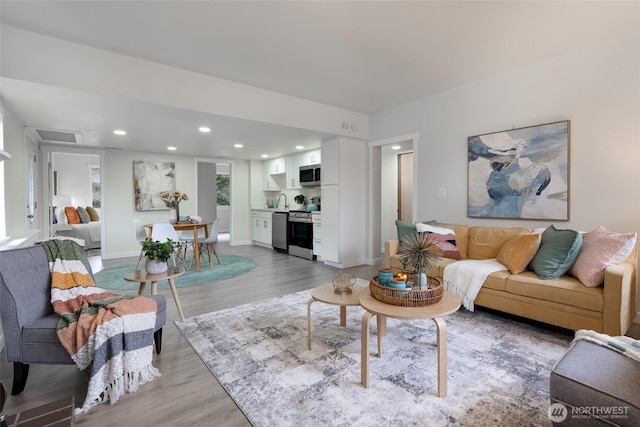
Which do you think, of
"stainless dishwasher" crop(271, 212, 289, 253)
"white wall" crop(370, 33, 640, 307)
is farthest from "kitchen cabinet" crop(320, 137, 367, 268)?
"white wall" crop(370, 33, 640, 307)

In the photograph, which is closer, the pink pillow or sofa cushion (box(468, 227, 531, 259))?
the pink pillow

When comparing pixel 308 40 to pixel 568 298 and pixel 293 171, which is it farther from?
pixel 293 171

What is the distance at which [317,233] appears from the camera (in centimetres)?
562

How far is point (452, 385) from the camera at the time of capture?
72.6 inches

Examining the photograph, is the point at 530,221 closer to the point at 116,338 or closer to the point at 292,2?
the point at 292,2

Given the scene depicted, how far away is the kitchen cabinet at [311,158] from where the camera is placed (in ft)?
20.2

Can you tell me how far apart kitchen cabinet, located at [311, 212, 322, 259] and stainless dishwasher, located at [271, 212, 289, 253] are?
914 millimetres

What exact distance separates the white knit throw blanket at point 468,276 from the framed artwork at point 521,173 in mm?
802

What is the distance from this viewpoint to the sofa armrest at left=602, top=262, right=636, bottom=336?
2158mm

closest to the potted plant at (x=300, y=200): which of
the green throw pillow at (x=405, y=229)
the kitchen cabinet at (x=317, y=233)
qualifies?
the kitchen cabinet at (x=317, y=233)

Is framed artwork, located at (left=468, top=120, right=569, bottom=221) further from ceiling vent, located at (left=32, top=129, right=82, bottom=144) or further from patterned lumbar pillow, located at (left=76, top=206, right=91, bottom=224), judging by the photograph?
patterned lumbar pillow, located at (left=76, top=206, right=91, bottom=224)

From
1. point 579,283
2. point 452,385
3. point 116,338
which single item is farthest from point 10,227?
point 579,283

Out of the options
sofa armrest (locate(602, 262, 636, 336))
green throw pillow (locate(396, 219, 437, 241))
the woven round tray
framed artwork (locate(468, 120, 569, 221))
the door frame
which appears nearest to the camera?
the woven round tray

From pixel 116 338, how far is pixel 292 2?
2.51 metres
